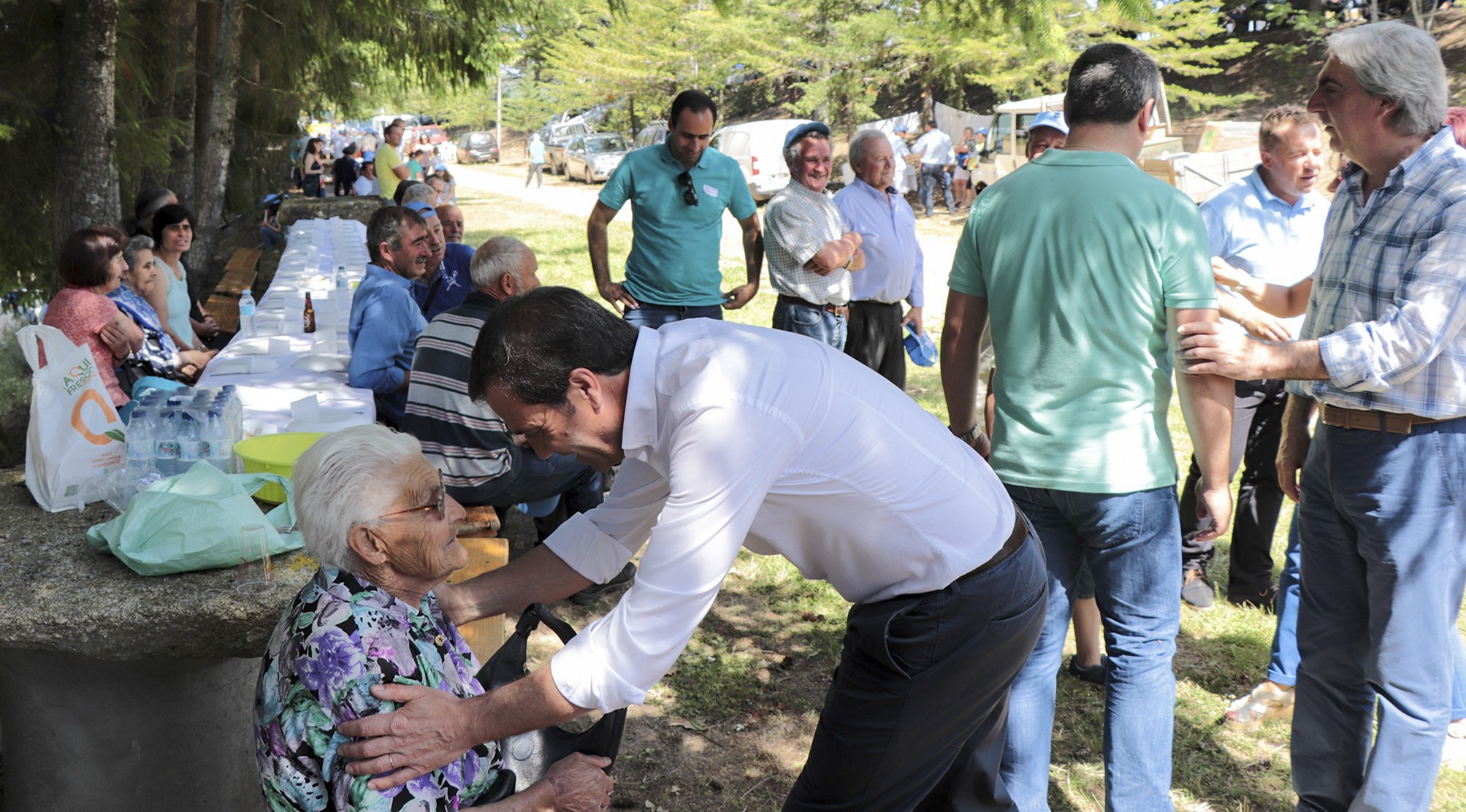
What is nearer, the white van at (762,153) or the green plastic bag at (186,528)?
the green plastic bag at (186,528)

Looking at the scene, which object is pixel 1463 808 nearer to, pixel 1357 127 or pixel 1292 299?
pixel 1292 299

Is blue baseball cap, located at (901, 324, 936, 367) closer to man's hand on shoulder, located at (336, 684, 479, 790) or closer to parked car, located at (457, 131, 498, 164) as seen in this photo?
man's hand on shoulder, located at (336, 684, 479, 790)

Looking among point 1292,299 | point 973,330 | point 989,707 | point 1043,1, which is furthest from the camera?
point 1043,1

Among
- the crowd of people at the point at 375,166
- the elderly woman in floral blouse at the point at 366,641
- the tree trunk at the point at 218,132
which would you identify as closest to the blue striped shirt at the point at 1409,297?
the elderly woman in floral blouse at the point at 366,641

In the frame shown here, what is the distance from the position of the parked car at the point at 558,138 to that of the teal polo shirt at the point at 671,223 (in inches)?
999

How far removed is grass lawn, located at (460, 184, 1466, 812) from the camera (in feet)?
10.5

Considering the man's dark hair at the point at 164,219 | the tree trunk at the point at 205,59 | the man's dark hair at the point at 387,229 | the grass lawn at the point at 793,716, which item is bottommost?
the grass lawn at the point at 793,716

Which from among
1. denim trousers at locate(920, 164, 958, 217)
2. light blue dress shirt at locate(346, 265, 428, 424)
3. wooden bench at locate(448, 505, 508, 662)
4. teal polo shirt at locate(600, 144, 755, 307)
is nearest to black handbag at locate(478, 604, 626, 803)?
wooden bench at locate(448, 505, 508, 662)

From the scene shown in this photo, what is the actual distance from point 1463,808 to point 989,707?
6.35 ft

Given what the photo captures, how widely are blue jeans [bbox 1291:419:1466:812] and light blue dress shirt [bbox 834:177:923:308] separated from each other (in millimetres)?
3150

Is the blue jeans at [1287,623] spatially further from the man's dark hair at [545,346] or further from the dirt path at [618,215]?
the man's dark hair at [545,346]

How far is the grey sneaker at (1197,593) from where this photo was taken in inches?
173

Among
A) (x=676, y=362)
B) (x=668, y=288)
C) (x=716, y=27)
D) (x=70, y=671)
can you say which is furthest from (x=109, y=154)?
(x=716, y=27)

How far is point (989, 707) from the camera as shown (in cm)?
208
